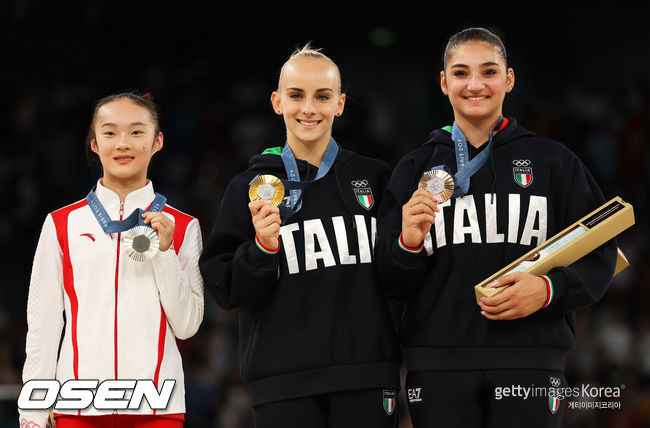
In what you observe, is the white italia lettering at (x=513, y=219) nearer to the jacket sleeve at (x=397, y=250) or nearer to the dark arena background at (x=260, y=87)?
the jacket sleeve at (x=397, y=250)

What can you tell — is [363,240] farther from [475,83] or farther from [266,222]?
[475,83]

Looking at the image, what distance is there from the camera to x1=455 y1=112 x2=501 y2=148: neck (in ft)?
11.4

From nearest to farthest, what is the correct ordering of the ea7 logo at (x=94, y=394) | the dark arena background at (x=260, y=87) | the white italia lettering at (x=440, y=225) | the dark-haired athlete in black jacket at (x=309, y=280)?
the ea7 logo at (x=94, y=394)
the dark-haired athlete in black jacket at (x=309, y=280)
the white italia lettering at (x=440, y=225)
the dark arena background at (x=260, y=87)

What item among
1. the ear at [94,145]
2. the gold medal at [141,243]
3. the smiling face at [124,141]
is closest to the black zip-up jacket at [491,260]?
the gold medal at [141,243]

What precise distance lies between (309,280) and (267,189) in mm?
353

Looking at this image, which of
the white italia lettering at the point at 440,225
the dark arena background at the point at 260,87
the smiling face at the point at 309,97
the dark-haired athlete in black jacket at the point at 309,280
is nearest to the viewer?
the dark-haired athlete in black jacket at the point at 309,280

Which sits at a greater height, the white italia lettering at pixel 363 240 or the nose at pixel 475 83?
the nose at pixel 475 83

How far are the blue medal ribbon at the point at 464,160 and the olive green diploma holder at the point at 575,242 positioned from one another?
32cm

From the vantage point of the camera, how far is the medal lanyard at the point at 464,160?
10.8ft

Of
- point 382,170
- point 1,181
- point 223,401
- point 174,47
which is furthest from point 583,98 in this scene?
point 382,170

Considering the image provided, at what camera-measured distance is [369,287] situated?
3.31m

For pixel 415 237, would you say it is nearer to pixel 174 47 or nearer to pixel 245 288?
pixel 245 288

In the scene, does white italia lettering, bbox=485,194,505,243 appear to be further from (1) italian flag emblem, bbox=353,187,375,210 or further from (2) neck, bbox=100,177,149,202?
(2) neck, bbox=100,177,149,202

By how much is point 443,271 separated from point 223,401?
4.08m
